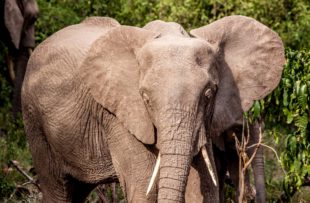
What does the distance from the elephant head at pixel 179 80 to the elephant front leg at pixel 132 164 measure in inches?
5.7

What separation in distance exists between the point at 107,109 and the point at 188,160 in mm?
908

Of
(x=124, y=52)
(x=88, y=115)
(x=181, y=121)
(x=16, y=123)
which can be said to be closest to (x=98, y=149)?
(x=88, y=115)

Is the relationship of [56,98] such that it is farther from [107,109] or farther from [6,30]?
[6,30]

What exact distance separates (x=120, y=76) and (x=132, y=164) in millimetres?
503

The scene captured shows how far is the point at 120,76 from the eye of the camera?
26.4 ft

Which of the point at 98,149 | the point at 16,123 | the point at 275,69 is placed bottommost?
the point at 16,123

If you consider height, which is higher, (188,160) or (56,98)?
(188,160)

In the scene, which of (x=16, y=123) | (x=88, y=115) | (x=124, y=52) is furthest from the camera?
(x=16, y=123)

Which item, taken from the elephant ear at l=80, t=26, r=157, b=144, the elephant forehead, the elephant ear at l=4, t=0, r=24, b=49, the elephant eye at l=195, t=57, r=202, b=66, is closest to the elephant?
the elephant ear at l=4, t=0, r=24, b=49

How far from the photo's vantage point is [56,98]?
901 cm

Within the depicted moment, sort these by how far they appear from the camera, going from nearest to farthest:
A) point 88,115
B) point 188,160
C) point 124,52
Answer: point 188,160, point 124,52, point 88,115

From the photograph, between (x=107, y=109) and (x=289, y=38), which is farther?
(x=289, y=38)

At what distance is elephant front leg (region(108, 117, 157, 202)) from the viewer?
7961 millimetres

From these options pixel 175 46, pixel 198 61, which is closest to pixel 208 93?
pixel 198 61
